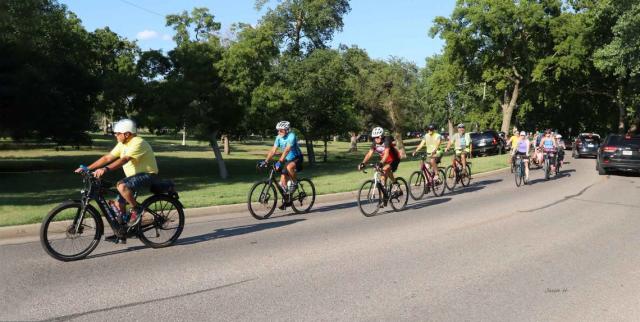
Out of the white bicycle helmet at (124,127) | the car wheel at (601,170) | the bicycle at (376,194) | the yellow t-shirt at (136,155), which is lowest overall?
the car wheel at (601,170)

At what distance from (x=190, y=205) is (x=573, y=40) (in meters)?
38.1

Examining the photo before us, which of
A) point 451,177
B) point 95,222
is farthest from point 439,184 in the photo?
point 95,222

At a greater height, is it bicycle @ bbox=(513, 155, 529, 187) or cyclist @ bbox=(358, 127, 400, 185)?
cyclist @ bbox=(358, 127, 400, 185)

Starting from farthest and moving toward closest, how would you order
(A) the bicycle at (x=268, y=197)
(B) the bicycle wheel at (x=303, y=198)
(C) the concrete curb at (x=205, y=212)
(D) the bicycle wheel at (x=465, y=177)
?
1. (D) the bicycle wheel at (x=465, y=177)
2. (B) the bicycle wheel at (x=303, y=198)
3. (A) the bicycle at (x=268, y=197)
4. (C) the concrete curb at (x=205, y=212)

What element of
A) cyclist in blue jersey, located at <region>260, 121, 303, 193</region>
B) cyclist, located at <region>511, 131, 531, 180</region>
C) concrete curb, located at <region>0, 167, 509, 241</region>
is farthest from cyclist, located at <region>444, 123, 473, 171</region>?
cyclist in blue jersey, located at <region>260, 121, 303, 193</region>

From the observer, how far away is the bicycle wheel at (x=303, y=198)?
11.1 meters

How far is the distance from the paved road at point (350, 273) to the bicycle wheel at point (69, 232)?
22 cm

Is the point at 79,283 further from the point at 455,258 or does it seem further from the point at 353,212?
the point at 353,212

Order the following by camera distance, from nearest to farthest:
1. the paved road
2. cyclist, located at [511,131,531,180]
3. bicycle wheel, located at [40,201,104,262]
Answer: the paved road
bicycle wheel, located at [40,201,104,262]
cyclist, located at [511,131,531,180]

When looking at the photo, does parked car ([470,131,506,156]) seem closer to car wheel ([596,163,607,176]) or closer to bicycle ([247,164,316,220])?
car wheel ([596,163,607,176])

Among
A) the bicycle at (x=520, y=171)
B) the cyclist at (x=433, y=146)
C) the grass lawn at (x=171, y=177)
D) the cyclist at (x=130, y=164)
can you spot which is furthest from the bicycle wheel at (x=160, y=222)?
the bicycle at (x=520, y=171)

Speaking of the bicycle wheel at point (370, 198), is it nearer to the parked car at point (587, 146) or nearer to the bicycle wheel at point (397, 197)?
the bicycle wheel at point (397, 197)

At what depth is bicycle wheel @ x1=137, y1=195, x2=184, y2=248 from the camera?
292 inches

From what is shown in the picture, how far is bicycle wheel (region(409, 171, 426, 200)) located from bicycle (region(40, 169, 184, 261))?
7.29 m
